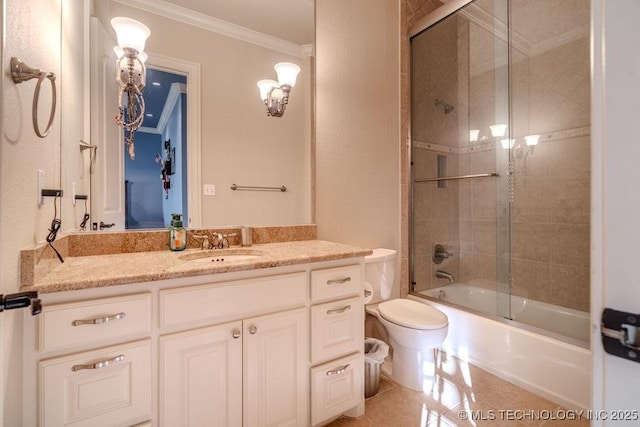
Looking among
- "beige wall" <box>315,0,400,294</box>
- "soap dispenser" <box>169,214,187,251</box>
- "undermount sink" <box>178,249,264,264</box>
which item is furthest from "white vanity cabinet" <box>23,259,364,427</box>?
"beige wall" <box>315,0,400,294</box>

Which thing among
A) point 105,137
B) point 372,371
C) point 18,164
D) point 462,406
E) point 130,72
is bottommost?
point 462,406

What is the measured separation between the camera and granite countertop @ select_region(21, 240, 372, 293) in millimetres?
911

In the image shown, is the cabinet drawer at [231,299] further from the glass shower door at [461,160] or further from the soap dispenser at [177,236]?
the glass shower door at [461,160]

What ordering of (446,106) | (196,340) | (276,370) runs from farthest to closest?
(446,106) < (276,370) < (196,340)

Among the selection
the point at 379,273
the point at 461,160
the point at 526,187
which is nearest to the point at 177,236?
the point at 379,273

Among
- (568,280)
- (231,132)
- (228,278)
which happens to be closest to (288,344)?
(228,278)

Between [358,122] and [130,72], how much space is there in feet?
4.91

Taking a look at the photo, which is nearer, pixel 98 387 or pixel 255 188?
pixel 98 387

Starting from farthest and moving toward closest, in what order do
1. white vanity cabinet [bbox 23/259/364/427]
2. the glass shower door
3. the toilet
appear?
the glass shower door, the toilet, white vanity cabinet [bbox 23/259/364/427]

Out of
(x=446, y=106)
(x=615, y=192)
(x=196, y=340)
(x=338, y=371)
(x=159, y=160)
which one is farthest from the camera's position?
(x=446, y=106)

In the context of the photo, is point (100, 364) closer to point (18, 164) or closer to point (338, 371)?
point (18, 164)

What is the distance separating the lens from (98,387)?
0.93 meters

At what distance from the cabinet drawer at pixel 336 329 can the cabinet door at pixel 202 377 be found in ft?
1.16

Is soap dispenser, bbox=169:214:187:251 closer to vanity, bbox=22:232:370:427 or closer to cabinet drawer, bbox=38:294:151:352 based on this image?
vanity, bbox=22:232:370:427
